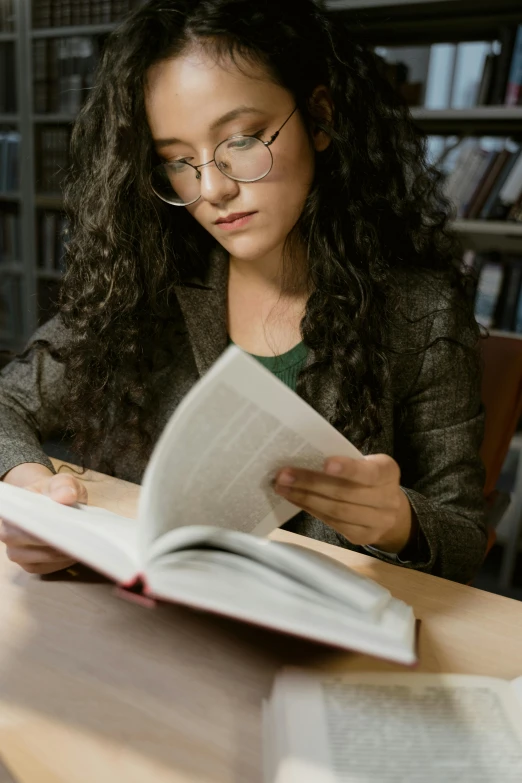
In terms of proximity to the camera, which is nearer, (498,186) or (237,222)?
(237,222)

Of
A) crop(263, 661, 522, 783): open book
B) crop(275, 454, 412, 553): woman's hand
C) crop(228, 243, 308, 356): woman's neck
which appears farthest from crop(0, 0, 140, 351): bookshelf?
crop(263, 661, 522, 783): open book

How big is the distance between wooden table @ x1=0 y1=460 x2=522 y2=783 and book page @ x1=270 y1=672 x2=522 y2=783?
35 millimetres

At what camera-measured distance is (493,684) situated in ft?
1.74

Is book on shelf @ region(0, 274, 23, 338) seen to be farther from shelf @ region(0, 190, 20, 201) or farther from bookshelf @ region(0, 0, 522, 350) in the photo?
shelf @ region(0, 190, 20, 201)

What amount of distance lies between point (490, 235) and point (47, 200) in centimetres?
197

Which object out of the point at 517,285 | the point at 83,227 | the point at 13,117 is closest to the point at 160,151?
the point at 83,227

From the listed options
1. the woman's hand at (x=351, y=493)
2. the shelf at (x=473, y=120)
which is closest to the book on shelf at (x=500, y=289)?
the shelf at (x=473, y=120)

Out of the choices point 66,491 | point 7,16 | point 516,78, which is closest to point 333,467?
point 66,491

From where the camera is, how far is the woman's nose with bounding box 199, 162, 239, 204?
0.89 meters

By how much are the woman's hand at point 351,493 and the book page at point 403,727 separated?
5.8 inches

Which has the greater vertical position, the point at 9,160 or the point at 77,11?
the point at 77,11

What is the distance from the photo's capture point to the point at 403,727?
0.47 meters

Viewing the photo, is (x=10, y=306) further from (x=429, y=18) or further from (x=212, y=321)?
(x=212, y=321)

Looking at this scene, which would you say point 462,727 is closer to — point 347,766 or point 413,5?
point 347,766
